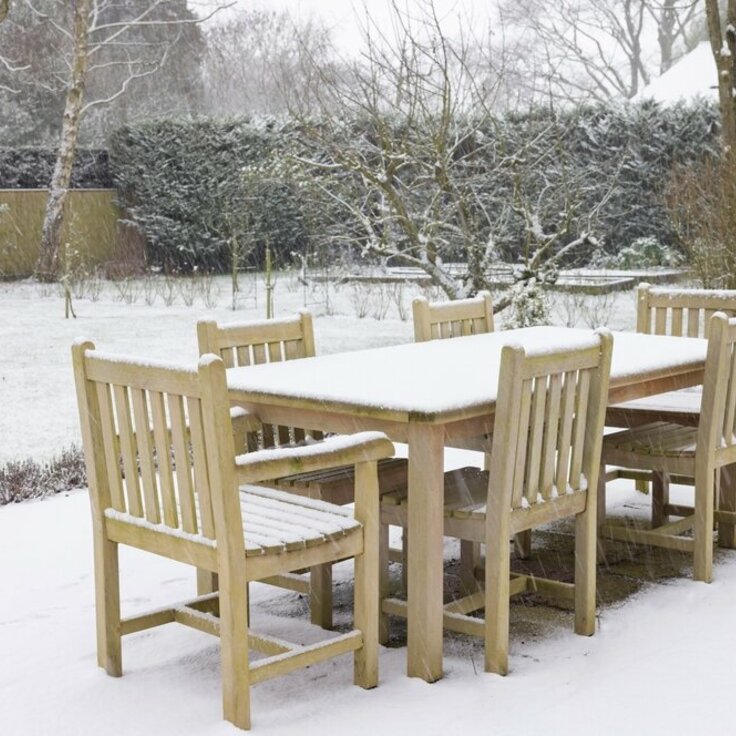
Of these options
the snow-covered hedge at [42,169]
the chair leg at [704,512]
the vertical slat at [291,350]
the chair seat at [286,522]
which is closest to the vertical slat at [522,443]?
the chair seat at [286,522]

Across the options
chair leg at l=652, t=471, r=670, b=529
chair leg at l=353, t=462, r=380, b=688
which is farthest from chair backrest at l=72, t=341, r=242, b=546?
chair leg at l=652, t=471, r=670, b=529

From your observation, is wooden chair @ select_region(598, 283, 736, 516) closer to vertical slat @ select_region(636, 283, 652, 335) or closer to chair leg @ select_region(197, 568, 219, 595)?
vertical slat @ select_region(636, 283, 652, 335)

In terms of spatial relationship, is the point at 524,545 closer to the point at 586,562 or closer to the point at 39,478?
the point at 586,562

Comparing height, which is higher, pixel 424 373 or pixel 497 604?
pixel 424 373

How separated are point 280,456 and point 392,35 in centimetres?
724

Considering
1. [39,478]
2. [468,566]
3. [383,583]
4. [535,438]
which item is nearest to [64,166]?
[39,478]

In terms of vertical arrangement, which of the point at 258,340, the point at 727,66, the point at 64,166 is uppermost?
the point at 727,66

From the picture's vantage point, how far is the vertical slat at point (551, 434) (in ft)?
11.4

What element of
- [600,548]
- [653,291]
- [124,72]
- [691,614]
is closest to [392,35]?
[653,291]

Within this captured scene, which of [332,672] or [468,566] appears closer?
[332,672]

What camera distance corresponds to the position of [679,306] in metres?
5.57

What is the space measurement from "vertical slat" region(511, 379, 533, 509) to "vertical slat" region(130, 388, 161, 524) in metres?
1.00

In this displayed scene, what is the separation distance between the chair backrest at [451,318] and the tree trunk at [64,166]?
1145 cm

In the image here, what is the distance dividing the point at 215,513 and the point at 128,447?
42 centimetres
